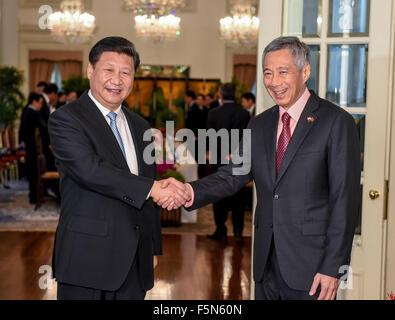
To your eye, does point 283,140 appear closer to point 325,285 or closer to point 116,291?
point 325,285

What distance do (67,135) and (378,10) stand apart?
6.02 feet

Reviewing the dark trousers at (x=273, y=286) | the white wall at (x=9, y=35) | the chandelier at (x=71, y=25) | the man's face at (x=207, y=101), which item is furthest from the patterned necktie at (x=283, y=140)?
the white wall at (x=9, y=35)

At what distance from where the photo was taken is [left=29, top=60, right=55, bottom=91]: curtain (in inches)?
707

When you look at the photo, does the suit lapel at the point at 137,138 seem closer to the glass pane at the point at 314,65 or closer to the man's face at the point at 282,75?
the man's face at the point at 282,75

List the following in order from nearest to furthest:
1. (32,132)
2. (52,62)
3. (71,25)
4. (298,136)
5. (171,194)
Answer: (298,136), (171,194), (32,132), (71,25), (52,62)

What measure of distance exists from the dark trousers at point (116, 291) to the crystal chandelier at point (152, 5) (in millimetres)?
10090

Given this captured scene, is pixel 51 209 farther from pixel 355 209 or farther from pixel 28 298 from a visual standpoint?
pixel 355 209

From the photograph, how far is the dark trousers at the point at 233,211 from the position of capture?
23.3 feet

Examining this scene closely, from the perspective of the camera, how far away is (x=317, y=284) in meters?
2.46

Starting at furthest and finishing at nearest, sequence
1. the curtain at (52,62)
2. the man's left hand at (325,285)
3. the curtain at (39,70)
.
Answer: the curtain at (39,70), the curtain at (52,62), the man's left hand at (325,285)

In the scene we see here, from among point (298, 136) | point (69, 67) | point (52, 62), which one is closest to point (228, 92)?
point (298, 136)

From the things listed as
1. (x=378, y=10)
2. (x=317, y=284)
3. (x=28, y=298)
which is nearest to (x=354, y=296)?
(x=317, y=284)

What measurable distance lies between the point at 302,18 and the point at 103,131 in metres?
1.45

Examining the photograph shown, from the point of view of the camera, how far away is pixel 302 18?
336cm
